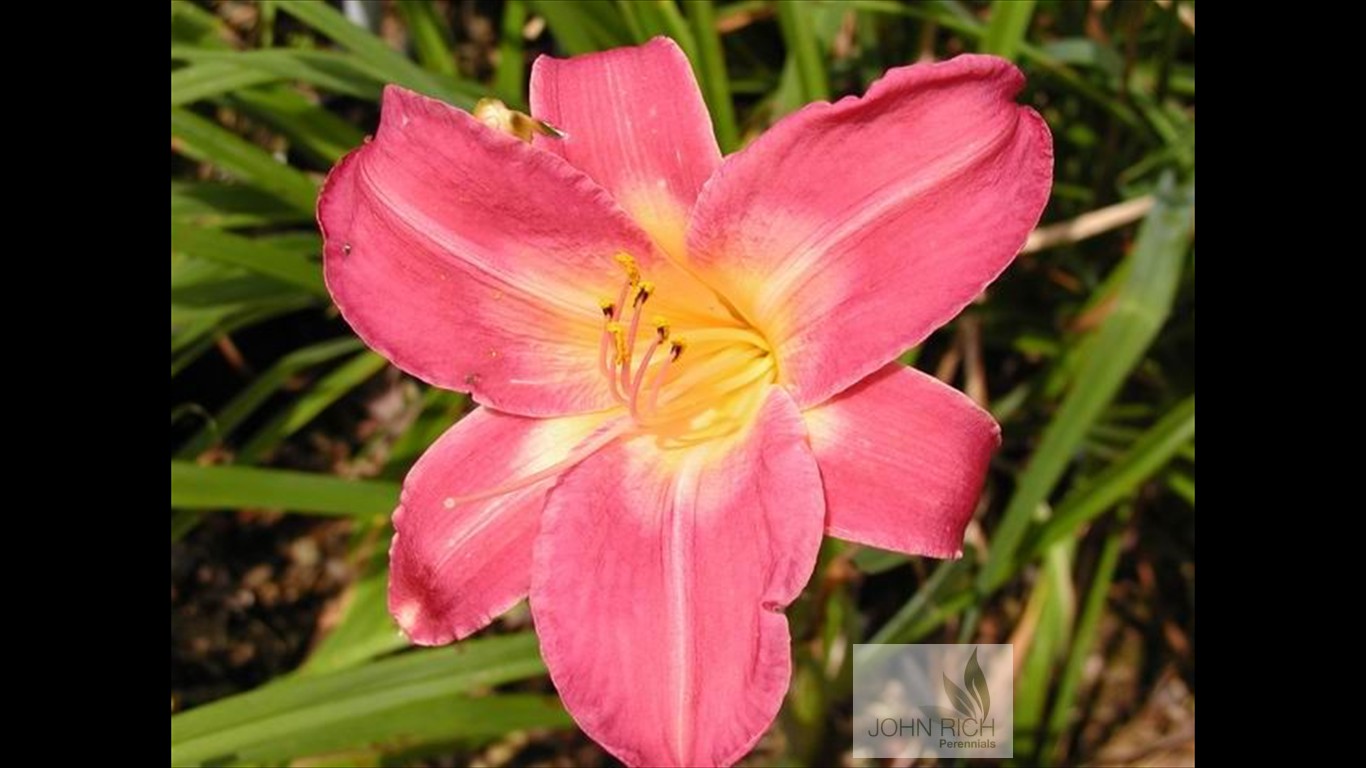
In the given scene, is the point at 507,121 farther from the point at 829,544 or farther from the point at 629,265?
the point at 829,544

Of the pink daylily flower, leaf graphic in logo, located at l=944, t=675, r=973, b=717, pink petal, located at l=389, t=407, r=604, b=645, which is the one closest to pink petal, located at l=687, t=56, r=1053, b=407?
the pink daylily flower

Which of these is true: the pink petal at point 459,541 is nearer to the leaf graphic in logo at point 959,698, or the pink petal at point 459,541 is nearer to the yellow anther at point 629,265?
the yellow anther at point 629,265

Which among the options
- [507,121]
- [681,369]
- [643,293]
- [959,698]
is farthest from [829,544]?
Result: [507,121]

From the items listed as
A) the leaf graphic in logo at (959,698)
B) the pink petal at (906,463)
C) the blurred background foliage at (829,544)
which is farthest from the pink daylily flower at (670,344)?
the leaf graphic in logo at (959,698)

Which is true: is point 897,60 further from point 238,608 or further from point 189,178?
point 238,608

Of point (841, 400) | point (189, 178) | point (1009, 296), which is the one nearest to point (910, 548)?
point (841, 400)

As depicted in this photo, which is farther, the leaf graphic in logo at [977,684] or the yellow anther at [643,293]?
the leaf graphic in logo at [977,684]
